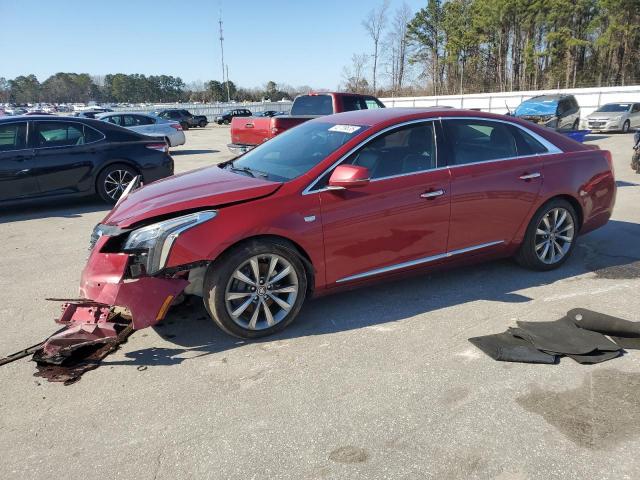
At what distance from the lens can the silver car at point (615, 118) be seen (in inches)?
903

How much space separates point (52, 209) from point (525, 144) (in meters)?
7.69

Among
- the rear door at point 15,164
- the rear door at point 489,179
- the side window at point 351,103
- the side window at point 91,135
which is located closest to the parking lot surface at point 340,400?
the rear door at point 489,179

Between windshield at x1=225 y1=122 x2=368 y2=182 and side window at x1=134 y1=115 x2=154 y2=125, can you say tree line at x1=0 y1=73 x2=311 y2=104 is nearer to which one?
side window at x1=134 y1=115 x2=154 y2=125

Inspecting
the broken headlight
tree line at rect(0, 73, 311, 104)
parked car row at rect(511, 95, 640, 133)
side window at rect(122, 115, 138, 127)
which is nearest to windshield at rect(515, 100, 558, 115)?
parked car row at rect(511, 95, 640, 133)

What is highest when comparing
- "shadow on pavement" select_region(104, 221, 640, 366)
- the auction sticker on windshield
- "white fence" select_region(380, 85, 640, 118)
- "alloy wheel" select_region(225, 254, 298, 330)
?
"white fence" select_region(380, 85, 640, 118)

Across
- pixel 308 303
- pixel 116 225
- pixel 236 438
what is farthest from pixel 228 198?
pixel 236 438

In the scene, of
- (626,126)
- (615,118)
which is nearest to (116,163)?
(615,118)

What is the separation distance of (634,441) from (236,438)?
207 centimetres

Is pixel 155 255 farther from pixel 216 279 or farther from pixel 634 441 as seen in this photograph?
pixel 634 441

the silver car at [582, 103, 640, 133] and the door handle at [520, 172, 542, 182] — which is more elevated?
the silver car at [582, 103, 640, 133]

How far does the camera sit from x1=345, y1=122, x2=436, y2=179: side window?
4164mm

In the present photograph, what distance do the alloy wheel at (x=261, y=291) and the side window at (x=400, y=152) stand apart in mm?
1043

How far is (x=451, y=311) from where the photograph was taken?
4223 millimetres

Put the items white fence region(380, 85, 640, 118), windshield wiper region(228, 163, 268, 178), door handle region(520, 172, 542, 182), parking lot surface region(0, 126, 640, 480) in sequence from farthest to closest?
1. white fence region(380, 85, 640, 118)
2. door handle region(520, 172, 542, 182)
3. windshield wiper region(228, 163, 268, 178)
4. parking lot surface region(0, 126, 640, 480)
